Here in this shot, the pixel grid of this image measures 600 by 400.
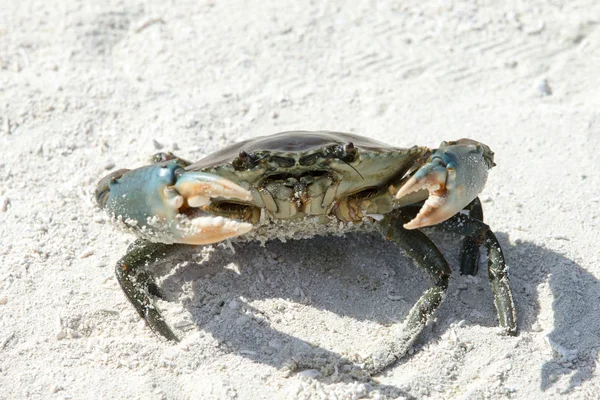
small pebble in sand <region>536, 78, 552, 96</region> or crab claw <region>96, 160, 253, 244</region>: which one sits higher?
crab claw <region>96, 160, 253, 244</region>

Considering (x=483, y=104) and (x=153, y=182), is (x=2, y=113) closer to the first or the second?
(x=153, y=182)

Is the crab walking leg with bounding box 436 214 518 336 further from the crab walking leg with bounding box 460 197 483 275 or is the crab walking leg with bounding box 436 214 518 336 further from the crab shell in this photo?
the crab shell

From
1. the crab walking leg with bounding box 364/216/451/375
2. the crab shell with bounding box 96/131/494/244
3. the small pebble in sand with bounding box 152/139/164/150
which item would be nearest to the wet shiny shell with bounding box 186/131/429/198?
the crab shell with bounding box 96/131/494/244

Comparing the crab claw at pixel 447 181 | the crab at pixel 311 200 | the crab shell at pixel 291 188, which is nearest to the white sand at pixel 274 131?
the crab at pixel 311 200

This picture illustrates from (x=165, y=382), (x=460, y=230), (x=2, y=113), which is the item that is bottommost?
(x=165, y=382)

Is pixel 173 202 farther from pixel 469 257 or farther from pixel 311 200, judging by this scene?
pixel 469 257

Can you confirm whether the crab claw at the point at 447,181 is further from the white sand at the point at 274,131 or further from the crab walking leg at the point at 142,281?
the crab walking leg at the point at 142,281

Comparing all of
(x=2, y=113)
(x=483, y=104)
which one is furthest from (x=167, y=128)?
(x=483, y=104)

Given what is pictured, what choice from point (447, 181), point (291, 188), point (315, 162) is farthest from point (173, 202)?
point (447, 181)
